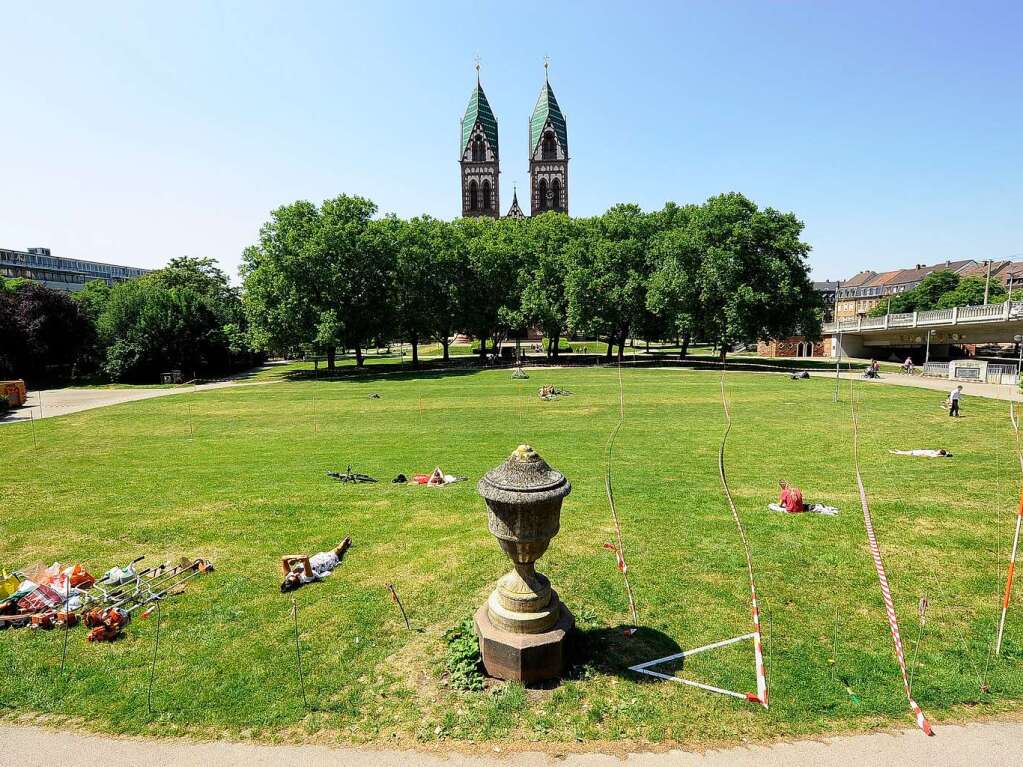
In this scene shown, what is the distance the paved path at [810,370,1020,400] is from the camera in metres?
28.7

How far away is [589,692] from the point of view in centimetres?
609

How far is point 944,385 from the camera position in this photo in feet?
111

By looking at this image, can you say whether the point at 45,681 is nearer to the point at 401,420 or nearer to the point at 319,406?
the point at 401,420

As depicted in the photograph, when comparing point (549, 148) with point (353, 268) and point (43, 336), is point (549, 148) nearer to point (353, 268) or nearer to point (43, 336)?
point (353, 268)

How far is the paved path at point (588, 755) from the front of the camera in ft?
16.7

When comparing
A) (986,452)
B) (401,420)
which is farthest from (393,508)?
(986,452)

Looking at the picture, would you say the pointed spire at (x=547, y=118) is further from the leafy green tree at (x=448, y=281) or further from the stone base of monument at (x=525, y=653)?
the stone base of monument at (x=525, y=653)

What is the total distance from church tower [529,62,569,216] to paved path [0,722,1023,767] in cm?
11367

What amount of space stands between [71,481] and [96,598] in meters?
8.92

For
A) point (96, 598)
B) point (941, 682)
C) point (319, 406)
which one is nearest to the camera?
point (941, 682)

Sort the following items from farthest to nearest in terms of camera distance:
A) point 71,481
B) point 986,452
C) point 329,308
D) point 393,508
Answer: point 329,308
point 986,452
point 71,481
point 393,508

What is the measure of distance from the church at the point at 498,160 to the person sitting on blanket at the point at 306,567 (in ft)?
359

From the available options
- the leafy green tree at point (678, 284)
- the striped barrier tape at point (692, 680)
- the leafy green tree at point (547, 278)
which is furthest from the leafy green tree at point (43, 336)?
the striped barrier tape at point (692, 680)

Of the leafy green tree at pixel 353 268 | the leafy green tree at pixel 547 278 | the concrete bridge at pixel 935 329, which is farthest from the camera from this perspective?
the leafy green tree at pixel 547 278
